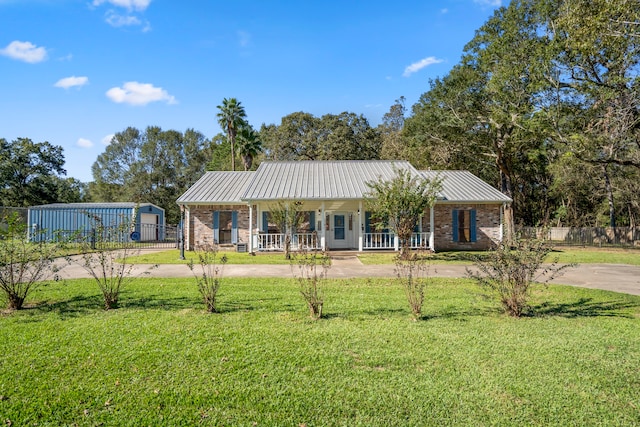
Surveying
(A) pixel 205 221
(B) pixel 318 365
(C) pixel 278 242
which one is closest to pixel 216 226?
(A) pixel 205 221

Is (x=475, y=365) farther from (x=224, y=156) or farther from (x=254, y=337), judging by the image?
(x=224, y=156)

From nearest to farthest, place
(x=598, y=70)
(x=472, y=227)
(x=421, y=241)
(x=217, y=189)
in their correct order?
(x=598, y=70), (x=421, y=241), (x=472, y=227), (x=217, y=189)

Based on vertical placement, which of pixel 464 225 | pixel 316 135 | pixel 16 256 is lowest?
pixel 16 256

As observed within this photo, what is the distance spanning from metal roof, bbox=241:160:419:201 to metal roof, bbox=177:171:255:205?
1278mm

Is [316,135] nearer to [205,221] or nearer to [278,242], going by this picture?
[205,221]

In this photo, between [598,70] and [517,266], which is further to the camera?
[598,70]

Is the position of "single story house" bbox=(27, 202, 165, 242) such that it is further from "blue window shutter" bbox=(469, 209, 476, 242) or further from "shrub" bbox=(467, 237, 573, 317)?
"shrub" bbox=(467, 237, 573, 317)

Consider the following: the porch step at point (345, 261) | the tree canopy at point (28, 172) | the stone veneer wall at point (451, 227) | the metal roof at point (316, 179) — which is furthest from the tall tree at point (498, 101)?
the tree canopy at point (28, 172)

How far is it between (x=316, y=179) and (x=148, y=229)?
16.6 m

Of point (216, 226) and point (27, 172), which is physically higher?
point (27, 172)

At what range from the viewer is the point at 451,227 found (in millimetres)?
18391

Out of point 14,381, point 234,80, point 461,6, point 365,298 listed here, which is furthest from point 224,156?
point 14,381

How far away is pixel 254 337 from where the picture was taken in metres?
4.77

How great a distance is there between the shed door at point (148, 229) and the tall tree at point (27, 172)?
1474 cm
